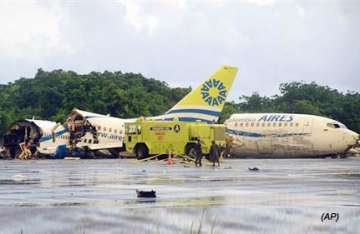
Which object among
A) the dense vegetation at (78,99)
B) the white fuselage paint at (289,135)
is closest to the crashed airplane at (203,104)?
the white fuselage paint at (289,135)

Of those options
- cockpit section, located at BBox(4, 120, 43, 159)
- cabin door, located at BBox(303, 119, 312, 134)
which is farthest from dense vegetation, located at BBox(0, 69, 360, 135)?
cabin door, located at BBox(303, 119, 312, 134)

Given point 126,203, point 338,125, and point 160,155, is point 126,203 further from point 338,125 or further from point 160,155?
point 338,125

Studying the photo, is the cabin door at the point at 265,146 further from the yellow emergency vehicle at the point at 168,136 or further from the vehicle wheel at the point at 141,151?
the vehicle wheel at the point at 141,151

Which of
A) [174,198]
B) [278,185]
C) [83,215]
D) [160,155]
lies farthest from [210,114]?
[83,215]

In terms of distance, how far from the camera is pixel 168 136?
58188mm

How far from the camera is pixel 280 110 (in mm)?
110312

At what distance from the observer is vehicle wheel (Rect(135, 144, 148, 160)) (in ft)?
194

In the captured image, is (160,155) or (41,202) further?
(160,155)

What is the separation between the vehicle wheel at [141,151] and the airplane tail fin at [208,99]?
519cm

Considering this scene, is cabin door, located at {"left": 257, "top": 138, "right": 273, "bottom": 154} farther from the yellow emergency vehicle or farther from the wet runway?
the wet runway

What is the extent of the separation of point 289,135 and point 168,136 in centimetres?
1146

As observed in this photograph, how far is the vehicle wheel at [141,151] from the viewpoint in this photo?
59.0 meters

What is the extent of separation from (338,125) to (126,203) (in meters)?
48.7

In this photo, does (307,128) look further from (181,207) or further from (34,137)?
(181,207)
